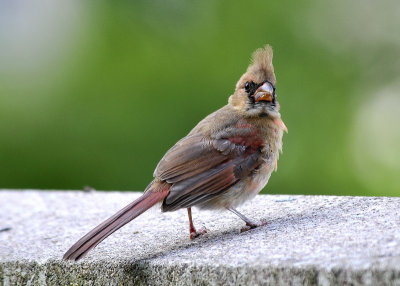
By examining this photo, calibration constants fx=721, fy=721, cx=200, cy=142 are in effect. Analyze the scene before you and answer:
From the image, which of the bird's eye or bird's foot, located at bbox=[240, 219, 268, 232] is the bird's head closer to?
the bird's eye

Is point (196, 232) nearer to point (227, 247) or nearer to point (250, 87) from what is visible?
point (227, 247)

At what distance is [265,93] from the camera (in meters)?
3.88

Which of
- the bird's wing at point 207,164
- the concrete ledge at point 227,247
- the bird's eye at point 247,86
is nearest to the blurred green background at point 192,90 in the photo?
the concrete ledge at point 227,247

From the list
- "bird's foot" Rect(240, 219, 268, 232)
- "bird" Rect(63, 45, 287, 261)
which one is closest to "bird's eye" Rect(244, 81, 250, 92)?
"bird" Rect(63, 45, 287, 261)

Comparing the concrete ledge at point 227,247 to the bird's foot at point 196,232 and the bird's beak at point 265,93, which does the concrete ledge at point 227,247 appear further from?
the bird's beak at point 265,93

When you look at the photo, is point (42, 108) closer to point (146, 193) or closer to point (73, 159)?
point (73, 159)

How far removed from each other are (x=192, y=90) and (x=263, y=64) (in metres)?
2.36

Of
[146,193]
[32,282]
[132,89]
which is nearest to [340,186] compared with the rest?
[132,89]

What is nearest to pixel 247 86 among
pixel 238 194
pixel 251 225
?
pixel 238 194

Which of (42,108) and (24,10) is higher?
(24,10)

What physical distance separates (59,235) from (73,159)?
7.71ft

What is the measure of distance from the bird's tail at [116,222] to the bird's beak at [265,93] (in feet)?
2.75

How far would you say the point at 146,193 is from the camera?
3359mm

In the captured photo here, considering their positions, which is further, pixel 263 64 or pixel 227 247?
pixel 263 64
